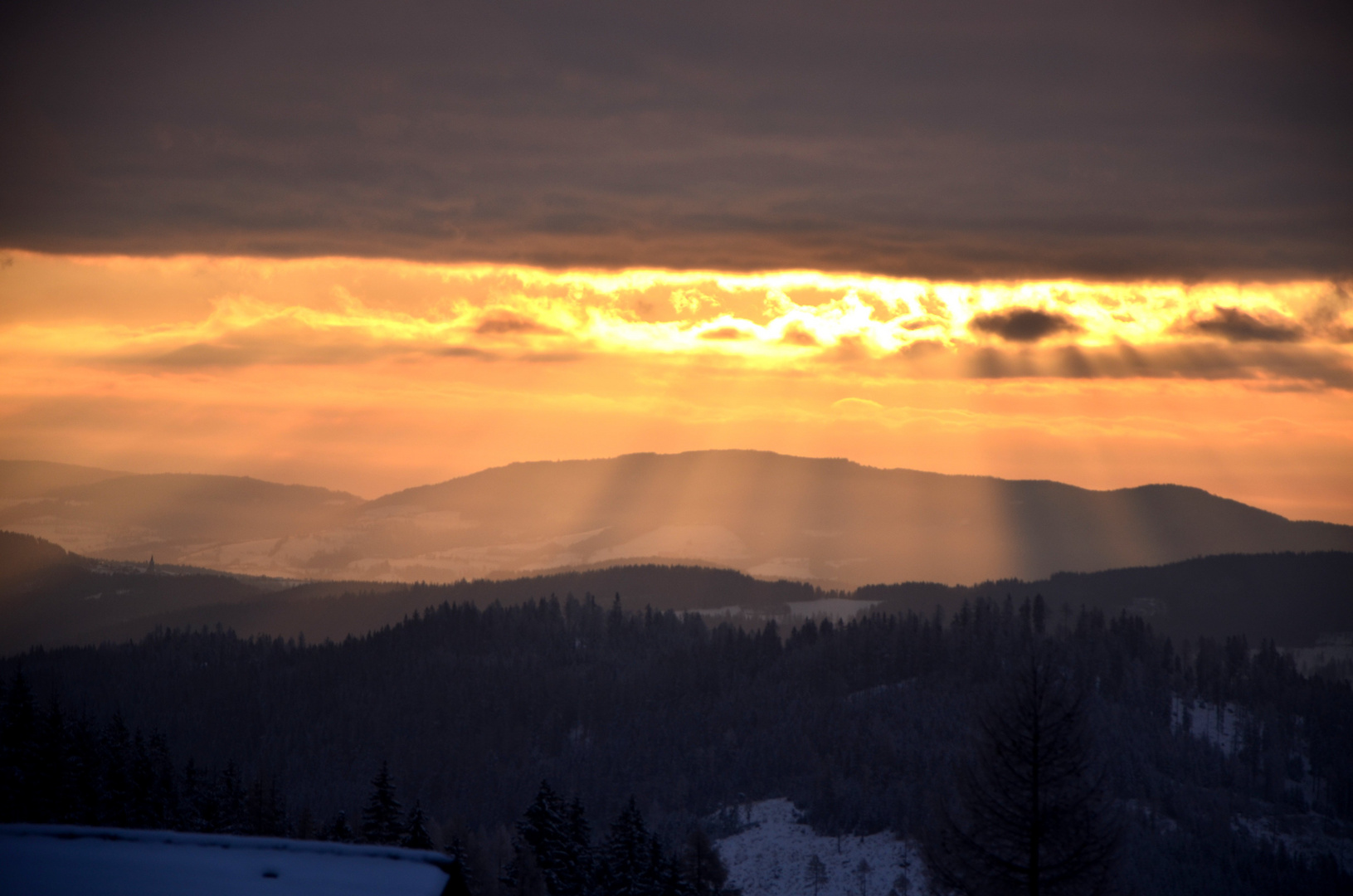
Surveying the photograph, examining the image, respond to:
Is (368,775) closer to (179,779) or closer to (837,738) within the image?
(837,738)

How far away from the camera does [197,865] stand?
20.4 metres

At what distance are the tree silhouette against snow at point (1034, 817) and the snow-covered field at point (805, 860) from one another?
3754 inches

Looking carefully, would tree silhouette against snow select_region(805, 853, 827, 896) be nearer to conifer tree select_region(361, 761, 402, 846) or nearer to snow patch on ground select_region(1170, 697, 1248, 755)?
snow patch on ground select_region(1170, 697, 1248, 755)

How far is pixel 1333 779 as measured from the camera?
18025 cm

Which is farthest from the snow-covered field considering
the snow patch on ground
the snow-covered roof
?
the snow-covered roof

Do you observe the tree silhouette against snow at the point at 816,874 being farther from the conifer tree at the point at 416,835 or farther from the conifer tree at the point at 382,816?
the conifer tree at the point at 416,835

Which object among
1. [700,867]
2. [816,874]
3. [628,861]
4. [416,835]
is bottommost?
[816,874]

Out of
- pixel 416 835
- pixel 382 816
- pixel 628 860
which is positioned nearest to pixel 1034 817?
pixel 628 860

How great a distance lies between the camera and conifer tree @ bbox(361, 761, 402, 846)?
6306 centimetres

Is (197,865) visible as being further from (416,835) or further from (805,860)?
(805,860)

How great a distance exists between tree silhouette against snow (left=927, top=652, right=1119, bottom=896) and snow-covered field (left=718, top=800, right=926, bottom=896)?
95343 millimetres

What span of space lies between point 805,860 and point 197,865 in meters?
133

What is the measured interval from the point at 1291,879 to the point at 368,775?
416ft

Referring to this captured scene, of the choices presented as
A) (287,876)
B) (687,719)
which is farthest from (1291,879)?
(287,876)
